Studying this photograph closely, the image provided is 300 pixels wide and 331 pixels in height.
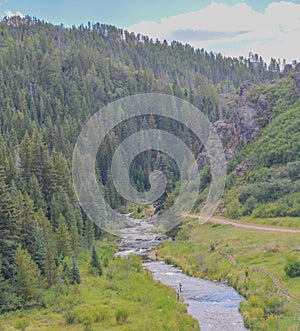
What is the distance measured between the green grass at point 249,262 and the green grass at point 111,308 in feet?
21.2

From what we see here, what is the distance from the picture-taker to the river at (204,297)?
41.6 m

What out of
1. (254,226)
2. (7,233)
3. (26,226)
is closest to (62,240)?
(26,226)

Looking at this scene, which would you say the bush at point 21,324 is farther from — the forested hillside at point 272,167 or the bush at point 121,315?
the forested hillside at point 272,167

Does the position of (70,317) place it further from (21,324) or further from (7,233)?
(7,233)

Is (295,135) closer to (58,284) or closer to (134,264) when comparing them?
(134,264)

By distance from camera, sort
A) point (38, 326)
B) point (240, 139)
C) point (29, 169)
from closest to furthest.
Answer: point (38, 326) < point (29, 169) < point (240, 139)

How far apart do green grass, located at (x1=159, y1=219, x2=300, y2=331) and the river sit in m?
1.09

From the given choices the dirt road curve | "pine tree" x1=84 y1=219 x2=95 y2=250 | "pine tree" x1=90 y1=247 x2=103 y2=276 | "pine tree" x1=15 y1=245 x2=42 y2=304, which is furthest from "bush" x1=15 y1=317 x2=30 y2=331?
the dirt road curve

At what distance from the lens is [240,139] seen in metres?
131

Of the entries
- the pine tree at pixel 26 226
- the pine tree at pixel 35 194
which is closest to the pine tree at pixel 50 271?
the pine tree at pixel 26 226

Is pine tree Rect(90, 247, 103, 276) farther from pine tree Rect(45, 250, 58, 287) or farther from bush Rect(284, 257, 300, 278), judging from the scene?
bush Rect(284, 257, 300, 278)

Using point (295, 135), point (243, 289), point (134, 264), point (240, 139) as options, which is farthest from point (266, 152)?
point (243, 289)

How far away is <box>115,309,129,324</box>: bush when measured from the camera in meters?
40.4

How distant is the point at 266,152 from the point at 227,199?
1320cm
